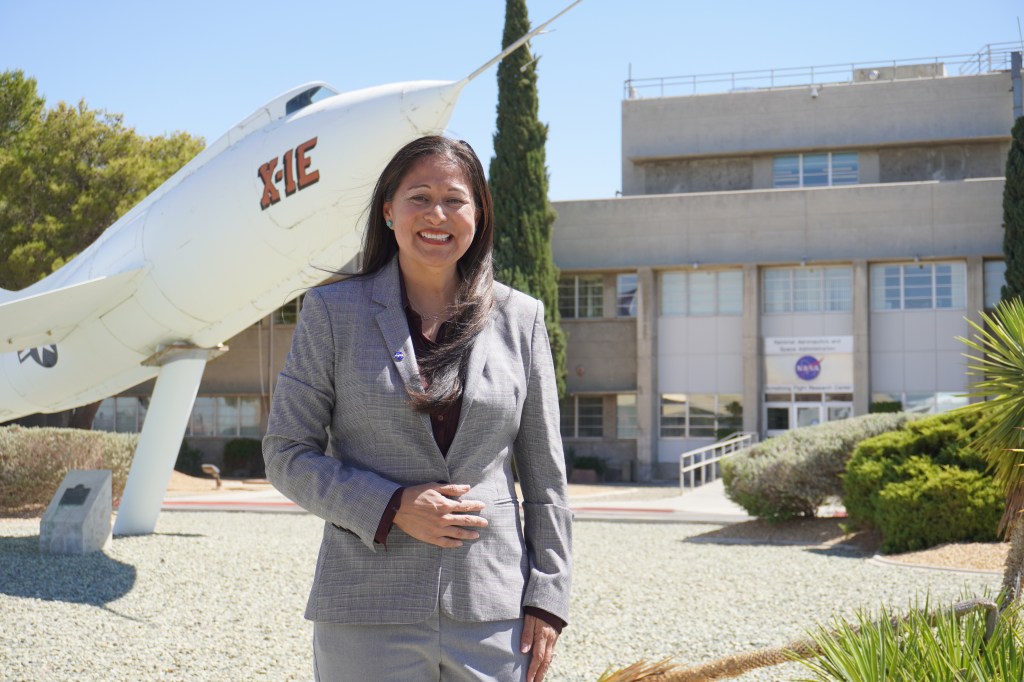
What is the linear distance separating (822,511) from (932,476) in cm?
464

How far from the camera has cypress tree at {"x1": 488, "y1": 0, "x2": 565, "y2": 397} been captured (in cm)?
2752

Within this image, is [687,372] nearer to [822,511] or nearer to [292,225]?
[822,511]

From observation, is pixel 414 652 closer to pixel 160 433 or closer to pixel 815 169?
pixel 160 433

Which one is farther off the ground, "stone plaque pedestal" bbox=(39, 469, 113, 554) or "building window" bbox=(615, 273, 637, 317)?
"building window" bbox=(615, 273, 637, 317)

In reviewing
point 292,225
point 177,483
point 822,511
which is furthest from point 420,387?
point 177,483

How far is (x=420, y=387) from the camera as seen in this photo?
8.09 feet

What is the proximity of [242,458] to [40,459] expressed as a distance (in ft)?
51.1

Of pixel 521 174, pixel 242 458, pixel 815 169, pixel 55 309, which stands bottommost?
pixel 242 458

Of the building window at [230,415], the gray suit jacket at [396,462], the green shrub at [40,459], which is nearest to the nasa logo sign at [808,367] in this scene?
the building window at [230,415]

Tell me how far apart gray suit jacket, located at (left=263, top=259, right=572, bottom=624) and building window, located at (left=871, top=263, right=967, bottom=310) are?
28.1m

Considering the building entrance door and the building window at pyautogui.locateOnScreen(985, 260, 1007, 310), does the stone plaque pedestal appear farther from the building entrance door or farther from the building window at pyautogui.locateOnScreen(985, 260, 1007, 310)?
the building window at pyautogui.locateOnScreen(985, 260, 1007, 310)

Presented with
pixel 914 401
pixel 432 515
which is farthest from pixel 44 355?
pixel 914 401

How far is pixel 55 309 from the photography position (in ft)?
33.1

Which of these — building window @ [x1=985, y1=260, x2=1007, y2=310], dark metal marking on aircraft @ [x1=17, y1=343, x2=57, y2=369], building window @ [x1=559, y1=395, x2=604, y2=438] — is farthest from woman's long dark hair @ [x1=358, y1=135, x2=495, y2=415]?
building window @ [x1=985, y1=260, x2=1007, y2=310]
